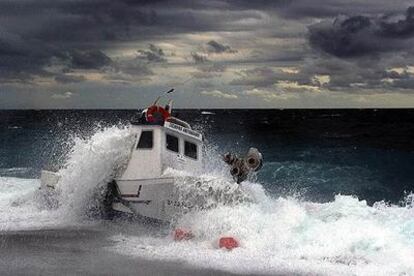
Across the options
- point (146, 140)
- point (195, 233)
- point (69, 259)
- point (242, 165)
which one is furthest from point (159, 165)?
point (69, 259)

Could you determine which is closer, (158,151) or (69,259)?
(69,259)

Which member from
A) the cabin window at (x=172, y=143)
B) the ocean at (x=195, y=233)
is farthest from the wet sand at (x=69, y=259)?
the cabin window at (x=172, y=143)

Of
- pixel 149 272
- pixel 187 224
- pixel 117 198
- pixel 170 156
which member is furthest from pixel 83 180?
pixel 149 272

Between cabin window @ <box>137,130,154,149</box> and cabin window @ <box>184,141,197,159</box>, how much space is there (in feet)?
4.62

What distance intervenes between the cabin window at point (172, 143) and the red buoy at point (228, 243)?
524 cm

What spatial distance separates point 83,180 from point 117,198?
194 centimetres

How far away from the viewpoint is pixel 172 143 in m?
23.2

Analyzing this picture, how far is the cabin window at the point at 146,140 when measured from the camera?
74.8ft

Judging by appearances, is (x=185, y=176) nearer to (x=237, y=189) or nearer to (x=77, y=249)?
(x=237, y=189)

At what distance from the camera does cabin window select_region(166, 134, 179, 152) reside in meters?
23.0

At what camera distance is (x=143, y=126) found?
23031 mm

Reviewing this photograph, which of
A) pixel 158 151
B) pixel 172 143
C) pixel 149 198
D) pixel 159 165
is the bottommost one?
pixel 149 198

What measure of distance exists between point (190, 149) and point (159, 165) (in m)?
1.94

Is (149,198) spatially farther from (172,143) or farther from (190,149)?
(190,149)
